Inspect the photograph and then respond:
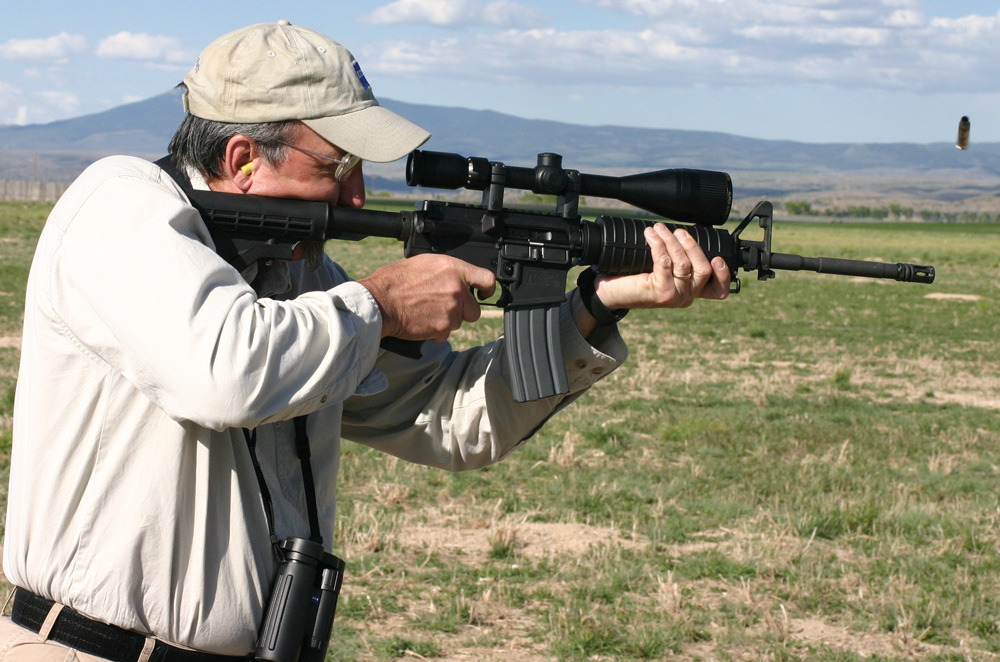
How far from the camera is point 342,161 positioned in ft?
9.18

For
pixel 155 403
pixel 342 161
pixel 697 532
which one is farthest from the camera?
pixel 697 532

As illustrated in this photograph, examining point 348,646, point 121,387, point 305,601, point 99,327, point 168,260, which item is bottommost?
point 348,646

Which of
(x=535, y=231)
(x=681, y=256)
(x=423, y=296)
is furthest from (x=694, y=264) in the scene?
(x=423, y=296)

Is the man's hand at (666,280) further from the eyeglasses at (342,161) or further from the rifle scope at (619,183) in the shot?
the eyeglasses at (342,161)

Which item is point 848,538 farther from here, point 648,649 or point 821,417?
point 821,417

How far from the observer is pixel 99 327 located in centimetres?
228

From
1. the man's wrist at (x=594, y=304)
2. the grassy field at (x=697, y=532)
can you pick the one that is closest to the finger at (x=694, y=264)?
the man's wrist at (x=594, y=304)

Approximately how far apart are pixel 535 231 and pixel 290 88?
44.6 inches

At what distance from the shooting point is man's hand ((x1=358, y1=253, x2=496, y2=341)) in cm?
271

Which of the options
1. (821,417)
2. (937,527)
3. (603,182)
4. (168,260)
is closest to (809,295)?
(821,417)

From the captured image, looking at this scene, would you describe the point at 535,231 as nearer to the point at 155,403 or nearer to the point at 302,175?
the point at 302,175

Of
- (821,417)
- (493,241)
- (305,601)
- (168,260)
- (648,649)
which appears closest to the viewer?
(168,260)

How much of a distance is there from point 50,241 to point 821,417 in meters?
9.98

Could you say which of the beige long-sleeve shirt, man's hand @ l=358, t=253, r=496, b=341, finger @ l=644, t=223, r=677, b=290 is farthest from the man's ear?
finger @ l=644, t=223, r=677, b=290
